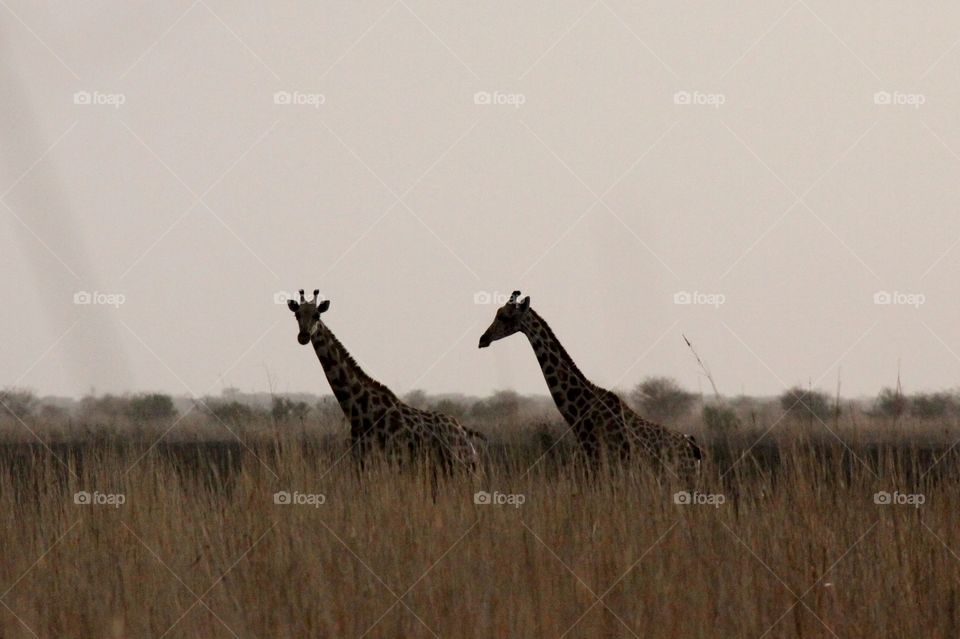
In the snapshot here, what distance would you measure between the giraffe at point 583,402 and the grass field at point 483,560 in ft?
9.62

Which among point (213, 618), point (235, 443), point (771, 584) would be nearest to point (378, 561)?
point (213, 618)

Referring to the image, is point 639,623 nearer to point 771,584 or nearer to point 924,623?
point 771,584

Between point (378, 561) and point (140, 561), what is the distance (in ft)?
4.78

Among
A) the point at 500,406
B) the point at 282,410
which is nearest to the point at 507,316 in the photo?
the point at 282,410

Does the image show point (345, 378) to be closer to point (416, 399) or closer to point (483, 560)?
point (483, 560)

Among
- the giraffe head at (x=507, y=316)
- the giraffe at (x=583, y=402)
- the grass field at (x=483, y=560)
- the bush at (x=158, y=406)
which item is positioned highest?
the bush at (x=158, y=406)

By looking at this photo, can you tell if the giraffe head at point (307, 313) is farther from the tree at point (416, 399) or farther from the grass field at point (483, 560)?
the tree at point (416, 399)

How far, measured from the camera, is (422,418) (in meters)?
10.4

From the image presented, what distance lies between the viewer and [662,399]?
3203 centimetres

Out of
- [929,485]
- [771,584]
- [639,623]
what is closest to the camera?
[639,623]

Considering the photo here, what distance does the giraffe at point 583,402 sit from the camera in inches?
420

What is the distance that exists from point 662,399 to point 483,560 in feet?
87.2

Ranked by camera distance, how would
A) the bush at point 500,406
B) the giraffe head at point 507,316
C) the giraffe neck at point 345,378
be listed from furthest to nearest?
the giraffe head at point 507,316 → the giraffe neck at point 345,378 → the bush at point 500,406

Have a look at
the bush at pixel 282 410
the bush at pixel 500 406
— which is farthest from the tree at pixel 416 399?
the bush at pixel 282 410
